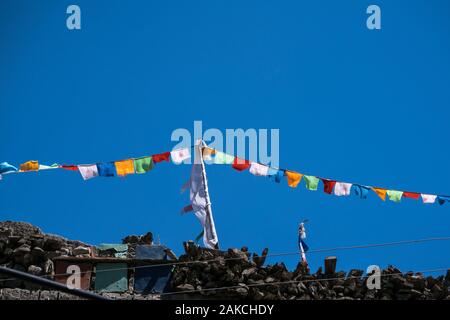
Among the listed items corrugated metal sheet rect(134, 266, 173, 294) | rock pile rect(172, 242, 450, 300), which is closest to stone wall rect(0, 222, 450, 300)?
rock pile rect(172, 242, 450, 300)

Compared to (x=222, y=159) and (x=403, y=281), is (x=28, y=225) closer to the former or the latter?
(x=222, y=159)

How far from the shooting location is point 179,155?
66.0 feet

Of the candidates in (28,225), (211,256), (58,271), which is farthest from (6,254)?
(211,256)

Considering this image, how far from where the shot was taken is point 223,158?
65.8 ft

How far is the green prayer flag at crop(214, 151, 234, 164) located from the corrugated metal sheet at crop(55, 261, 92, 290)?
5.42 meters

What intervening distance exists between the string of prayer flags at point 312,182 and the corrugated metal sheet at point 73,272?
671 centimetres

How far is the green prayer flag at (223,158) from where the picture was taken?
65.6 feet

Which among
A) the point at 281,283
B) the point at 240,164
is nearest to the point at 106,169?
the point at 240,164

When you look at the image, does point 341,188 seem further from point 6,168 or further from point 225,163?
point 6,168

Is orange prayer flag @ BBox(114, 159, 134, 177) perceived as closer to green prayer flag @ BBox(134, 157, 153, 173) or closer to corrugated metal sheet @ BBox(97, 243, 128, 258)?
green prayer flag @ BBox(134, 157, 153, 173)

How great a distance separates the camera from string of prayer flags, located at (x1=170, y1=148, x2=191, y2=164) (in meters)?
20.0

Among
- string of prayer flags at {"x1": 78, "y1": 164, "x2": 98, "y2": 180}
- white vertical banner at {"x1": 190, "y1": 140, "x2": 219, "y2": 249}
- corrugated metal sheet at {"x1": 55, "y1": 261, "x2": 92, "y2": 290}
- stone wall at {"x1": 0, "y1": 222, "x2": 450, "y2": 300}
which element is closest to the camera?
stone wall at {"x1": 0, "y1": 222, "x2": 450, "y2": 300}

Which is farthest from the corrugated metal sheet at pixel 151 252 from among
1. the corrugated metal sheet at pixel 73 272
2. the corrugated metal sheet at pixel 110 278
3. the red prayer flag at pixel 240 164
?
the red prayer flag at pixel 240 164

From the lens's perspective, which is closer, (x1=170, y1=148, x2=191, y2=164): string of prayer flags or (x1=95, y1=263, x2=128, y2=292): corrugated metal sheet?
(x1=95, y1=263, x2=128, y2=292): corrugated metal sheet
